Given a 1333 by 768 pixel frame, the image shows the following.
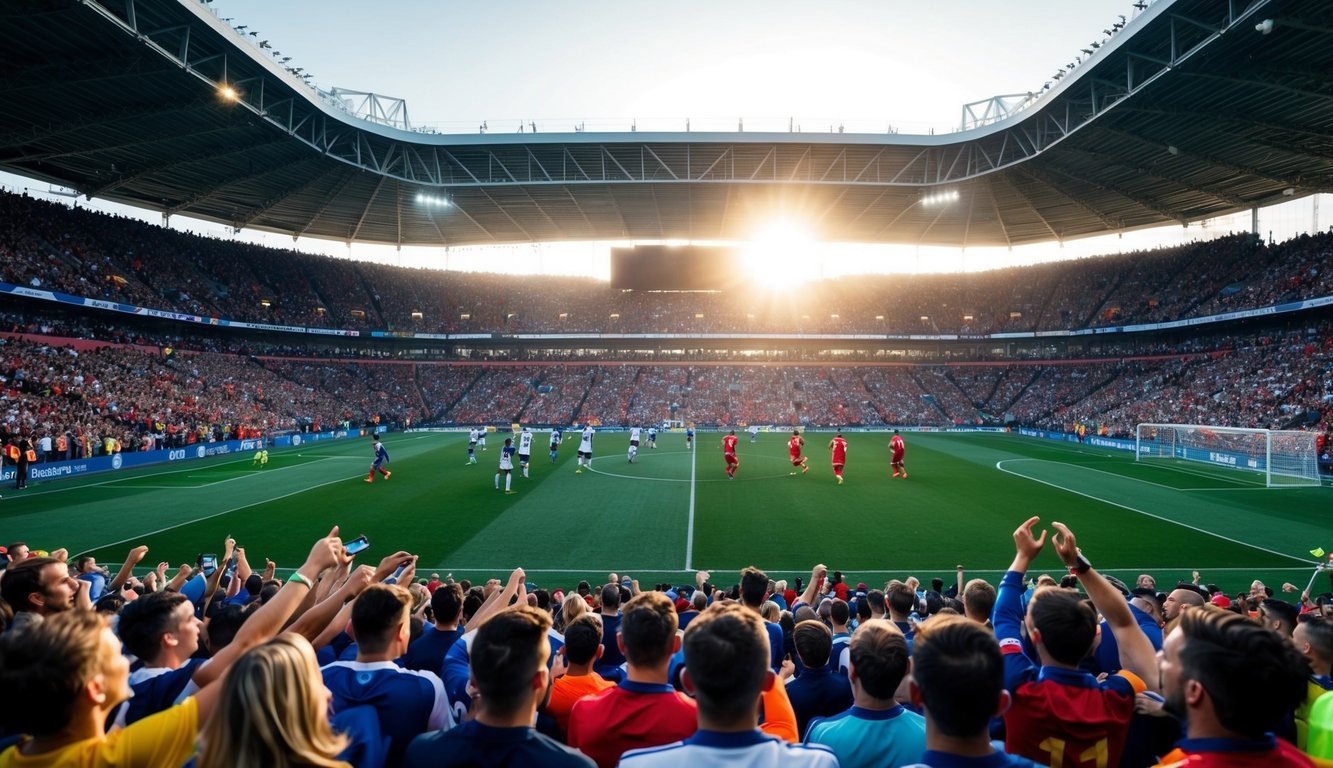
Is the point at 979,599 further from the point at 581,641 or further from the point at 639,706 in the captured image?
the point at 639,706

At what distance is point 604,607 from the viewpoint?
22.2ft

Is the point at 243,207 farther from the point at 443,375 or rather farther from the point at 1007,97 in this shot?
the point at 1007,97

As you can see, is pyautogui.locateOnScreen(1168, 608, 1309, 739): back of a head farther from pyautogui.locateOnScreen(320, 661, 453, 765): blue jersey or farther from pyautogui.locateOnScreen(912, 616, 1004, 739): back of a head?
pyautogui.locateOnScreen(320, 661, 453, 765): blue jersey

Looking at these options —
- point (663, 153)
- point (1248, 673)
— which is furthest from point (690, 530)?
point (663, 153)

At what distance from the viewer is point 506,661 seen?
8.25 ft

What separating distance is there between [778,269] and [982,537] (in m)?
57.8

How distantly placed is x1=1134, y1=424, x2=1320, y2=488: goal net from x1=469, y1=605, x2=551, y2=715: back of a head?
33.9 meters

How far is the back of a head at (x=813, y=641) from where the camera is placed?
4113 millimetres

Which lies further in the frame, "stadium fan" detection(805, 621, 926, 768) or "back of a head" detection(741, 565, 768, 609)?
"back of a head" detection(741, 565, 768, 609)

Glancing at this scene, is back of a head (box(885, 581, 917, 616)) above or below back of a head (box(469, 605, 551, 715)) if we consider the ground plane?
below

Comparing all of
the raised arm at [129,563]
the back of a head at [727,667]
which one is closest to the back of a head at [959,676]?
the back of a head at [727,667]

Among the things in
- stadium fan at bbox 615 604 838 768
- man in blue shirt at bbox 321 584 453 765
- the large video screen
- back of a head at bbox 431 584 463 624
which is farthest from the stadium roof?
stadium fan at bbox 615 604 838 768

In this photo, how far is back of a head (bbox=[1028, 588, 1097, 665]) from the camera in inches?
118

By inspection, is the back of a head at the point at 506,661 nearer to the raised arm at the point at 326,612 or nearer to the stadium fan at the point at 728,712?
the stadium fan at the point at 728,712
